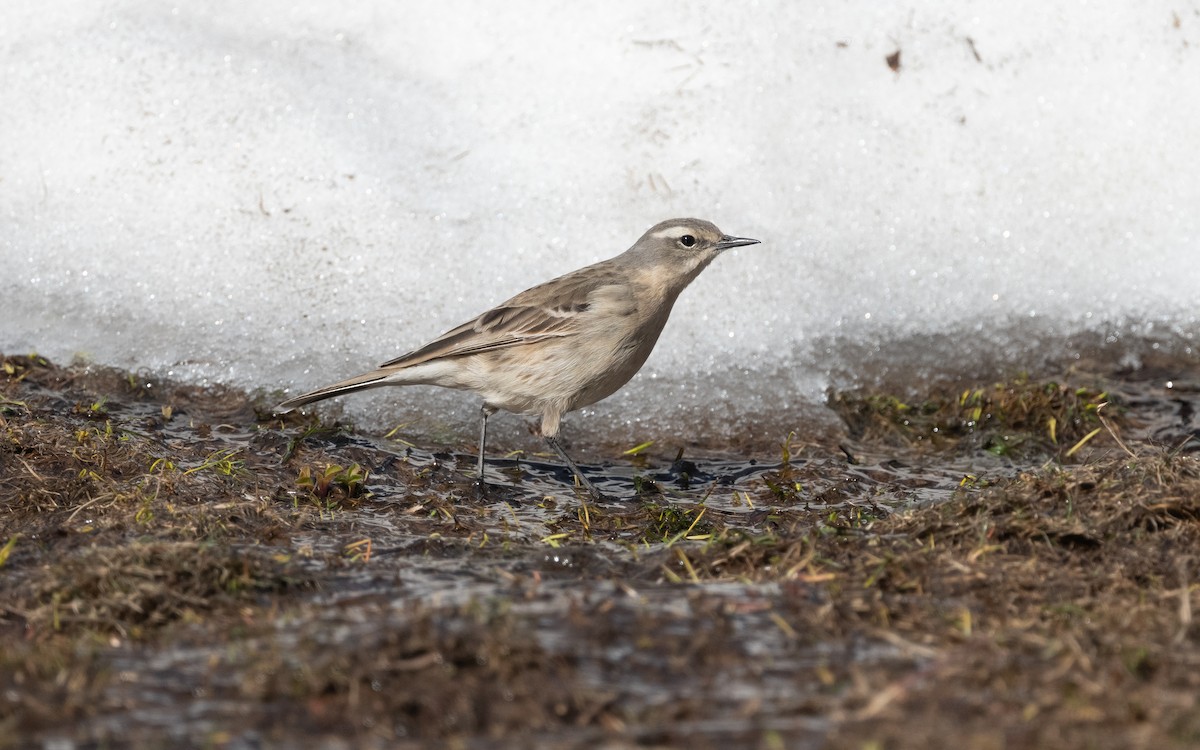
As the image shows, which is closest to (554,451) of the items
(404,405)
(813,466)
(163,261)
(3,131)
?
(404,405)

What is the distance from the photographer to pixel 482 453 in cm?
870

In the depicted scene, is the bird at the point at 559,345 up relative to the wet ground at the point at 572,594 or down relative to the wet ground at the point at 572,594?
up

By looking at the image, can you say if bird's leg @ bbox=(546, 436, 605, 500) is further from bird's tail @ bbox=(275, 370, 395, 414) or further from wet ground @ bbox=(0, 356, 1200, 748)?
bird's tail @ bbox=(275, 370, 395, 414)

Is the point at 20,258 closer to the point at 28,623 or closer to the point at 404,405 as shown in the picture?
the point at 404,405

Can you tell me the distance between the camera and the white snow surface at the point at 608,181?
10109 millimetres

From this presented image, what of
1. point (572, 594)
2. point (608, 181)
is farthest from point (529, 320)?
point (572, 594)

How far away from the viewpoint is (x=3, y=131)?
11070 mm

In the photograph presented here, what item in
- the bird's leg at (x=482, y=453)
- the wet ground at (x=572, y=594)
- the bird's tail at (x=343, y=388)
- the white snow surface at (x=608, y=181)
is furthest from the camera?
the white snow surface at (x=608, y=181)

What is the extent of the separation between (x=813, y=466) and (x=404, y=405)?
306cm

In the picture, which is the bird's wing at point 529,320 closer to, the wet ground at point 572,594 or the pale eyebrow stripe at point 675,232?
the pale eyebrow stripe at point 675,232

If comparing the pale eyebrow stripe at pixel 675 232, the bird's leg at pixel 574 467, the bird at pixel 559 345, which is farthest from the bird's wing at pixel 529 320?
the bird's leg at pixel 574 467

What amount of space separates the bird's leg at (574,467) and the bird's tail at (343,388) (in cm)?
121

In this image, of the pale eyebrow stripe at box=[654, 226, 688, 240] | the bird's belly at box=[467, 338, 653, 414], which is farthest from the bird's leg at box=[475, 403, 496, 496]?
the pale eyebrow stripe at box=[654, 226, 688, 240]

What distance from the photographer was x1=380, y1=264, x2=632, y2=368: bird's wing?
9.06 meters
